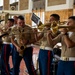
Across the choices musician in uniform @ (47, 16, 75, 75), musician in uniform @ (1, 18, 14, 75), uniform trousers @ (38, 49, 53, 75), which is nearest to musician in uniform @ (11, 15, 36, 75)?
uniform trousers @ (38, 49, 53, 75)

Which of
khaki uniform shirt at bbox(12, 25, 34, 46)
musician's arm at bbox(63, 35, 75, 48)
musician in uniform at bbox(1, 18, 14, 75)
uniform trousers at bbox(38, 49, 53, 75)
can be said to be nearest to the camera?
musician's arm at bbox(63, 35, 75, 48)

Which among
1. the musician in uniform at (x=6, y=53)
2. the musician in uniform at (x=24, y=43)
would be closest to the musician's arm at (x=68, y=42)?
the musician in uniform at (x=24, y=43)

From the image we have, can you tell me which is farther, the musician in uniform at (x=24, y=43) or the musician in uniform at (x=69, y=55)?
the musician in uniform at (x=24, y=43)

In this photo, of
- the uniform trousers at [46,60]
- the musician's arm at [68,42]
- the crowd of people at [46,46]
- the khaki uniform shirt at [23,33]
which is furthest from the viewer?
the khaki uniform shirt at [23,33]

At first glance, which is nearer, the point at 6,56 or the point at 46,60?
the point at 46,60

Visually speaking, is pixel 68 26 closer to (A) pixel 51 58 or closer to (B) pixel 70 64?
(B) pixel 70 64

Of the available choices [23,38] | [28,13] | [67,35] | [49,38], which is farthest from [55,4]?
[67,35]

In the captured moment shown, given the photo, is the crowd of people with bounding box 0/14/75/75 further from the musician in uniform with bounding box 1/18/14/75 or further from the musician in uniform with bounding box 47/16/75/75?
the musician in uniform with bounding box 1/18/14/75

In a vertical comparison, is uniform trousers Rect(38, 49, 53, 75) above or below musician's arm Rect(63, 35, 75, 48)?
below

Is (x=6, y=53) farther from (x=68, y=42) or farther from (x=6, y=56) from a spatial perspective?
(x=68, y=42)

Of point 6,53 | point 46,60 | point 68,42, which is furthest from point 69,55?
point 6,53

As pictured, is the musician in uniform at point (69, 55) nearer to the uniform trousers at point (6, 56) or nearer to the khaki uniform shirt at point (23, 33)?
the khaki uniform shirt at point (23, 33)

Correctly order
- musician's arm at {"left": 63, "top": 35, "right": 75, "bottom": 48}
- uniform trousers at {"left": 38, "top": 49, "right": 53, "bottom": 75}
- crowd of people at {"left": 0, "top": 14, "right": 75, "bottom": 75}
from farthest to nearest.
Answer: uniform trousers at {"left": 38, "top": 49, "right": 53, "bottom": 75}, crowd of people at {"left": 0, "top": 14, "right": 75, "bottom": 75}, musician's arm at {"left": 63, "top": 35, "right": 75, "bottom": 48}

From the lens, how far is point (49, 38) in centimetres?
386
